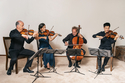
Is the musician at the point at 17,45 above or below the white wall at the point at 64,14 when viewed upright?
below

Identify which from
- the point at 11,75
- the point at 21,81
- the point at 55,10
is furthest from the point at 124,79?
the point at 55,10

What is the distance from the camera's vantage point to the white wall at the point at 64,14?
3898 millimetres

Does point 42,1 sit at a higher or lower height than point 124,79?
higher

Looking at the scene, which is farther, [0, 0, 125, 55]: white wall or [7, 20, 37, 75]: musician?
[0, 0, 125, 55]: white wall

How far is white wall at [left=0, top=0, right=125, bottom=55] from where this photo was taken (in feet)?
12.8

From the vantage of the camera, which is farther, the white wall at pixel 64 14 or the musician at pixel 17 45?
the white wall at pixel 64 14

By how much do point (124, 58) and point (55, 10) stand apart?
2.74 m

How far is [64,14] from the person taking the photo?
3.95 metres

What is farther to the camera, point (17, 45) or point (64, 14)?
point (64, 14)

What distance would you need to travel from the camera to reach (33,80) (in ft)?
7.06

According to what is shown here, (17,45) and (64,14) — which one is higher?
(64,14)

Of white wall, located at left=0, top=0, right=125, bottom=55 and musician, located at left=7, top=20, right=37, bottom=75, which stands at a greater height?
white wall, located at left=0, top=0, right=125, bottom=55

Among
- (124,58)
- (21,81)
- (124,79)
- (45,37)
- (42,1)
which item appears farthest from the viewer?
(42,1)

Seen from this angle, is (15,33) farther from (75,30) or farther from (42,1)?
(42,1)
